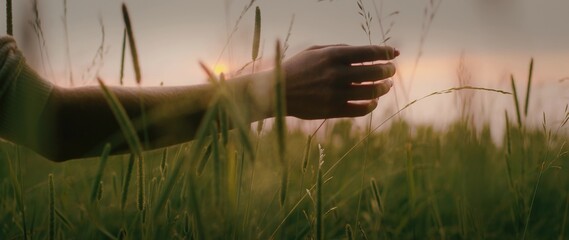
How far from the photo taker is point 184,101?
1.52m

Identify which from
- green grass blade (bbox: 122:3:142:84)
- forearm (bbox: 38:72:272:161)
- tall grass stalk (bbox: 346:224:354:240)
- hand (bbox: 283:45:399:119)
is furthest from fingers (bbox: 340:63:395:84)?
green grass blade (bbox: 122:3:142:84)

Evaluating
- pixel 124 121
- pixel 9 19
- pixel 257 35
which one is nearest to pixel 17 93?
pixel 9 19

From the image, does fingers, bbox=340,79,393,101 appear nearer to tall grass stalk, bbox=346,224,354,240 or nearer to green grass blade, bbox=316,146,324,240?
tall grass stalk, bbox=346,224,354,240

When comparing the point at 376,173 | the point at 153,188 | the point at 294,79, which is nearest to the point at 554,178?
the point at 376,173

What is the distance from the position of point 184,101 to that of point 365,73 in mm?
391

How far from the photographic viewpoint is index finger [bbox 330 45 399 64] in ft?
5.01

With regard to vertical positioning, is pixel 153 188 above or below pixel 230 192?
below

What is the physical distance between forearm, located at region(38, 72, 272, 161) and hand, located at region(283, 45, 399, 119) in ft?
0.30

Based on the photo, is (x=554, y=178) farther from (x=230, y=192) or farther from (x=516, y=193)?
(x=230, y=192)

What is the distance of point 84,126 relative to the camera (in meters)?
1.55

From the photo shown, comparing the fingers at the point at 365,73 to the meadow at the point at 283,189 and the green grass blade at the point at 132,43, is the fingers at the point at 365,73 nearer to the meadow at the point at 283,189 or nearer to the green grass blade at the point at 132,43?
the meadow at the point at 283,189

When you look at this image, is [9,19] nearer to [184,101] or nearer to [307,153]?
[184,101]

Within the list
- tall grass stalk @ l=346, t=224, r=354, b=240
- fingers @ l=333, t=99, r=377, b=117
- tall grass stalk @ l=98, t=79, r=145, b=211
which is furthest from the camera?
fingers @ l=333, t=99, r=377, b=117

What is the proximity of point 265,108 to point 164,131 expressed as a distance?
0.24 meters
